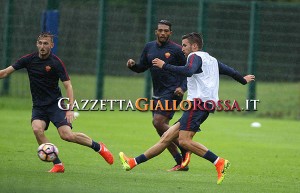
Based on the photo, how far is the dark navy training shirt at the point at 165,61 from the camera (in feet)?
44.4

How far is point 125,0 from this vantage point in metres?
25.7

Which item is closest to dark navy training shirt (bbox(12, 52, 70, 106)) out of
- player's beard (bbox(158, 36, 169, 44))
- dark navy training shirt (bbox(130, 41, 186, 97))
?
dark navy training shirt (bbox(130, 41, 186, 97))

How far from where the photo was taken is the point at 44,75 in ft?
40.1

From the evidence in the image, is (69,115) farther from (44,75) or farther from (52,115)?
(44,75)

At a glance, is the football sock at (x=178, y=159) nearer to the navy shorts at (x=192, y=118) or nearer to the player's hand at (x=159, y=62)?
the navy shorts at (x=192, y=118)

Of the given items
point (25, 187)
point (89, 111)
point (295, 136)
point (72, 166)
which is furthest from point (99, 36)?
point (25, 187)

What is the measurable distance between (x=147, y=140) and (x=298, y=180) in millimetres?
5771

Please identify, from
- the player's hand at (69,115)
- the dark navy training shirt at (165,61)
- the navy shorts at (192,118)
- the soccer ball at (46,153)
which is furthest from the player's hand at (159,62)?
the dark navy training shirt at (165,61)

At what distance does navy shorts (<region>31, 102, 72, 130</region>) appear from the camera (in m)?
12.1

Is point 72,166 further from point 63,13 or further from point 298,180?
point 63,13

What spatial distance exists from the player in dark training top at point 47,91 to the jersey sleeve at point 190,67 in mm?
1643

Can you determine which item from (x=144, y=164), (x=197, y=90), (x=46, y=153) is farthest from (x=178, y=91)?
(x=46, y=153)

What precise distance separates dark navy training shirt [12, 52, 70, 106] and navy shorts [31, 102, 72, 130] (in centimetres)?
7

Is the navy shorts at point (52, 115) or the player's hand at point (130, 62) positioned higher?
the player's hand at point (130, 62)
